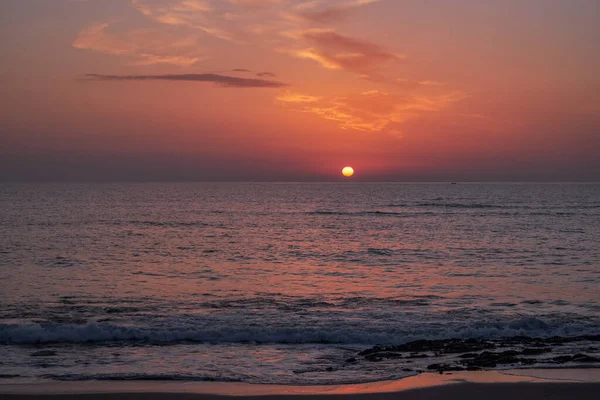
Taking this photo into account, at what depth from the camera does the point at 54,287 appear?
21.3 metres

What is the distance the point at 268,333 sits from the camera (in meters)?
15.0

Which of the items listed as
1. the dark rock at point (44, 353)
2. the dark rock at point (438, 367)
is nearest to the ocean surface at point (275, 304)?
the dark rock at point (44, 353)

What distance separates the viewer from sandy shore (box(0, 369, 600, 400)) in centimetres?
952

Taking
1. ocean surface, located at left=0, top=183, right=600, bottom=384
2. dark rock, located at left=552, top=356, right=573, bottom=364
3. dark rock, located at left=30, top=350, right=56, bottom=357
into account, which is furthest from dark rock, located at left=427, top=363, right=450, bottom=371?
dark rock, located at left=30, top=350, right=56, bottom=357

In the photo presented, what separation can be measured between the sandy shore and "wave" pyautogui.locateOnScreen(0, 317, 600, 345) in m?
4.11

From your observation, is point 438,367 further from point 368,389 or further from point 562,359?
point 562,359

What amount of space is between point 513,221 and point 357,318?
44.6 m

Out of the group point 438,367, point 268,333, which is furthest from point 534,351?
point 268,333

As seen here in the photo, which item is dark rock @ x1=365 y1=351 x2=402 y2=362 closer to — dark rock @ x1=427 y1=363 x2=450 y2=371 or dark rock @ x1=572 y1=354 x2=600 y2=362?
dark rock @ x1=427 y1=363 x2=450 y2=371

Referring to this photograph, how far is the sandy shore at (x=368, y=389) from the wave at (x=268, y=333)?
4.11m

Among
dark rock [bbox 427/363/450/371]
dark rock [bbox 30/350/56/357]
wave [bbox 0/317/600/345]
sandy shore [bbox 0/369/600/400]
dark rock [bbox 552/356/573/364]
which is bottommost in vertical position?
wave [bbox 0/317/600/345]

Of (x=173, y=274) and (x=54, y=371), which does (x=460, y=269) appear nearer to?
(x=173, y=274)

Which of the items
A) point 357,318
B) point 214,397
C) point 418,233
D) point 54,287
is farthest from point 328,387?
point 418,233

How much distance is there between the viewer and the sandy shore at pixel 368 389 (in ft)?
31.2
